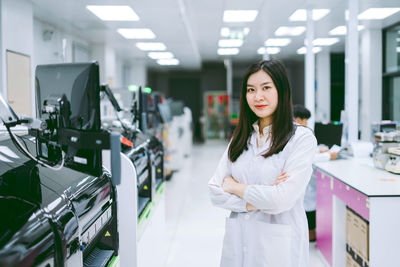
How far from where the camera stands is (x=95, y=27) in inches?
278

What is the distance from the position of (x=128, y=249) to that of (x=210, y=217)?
270 centimetres

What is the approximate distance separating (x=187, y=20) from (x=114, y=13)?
4.81 ft

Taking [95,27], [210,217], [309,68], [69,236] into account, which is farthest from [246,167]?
[95,27]

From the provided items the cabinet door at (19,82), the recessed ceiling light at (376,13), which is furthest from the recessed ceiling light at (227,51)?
the cabinet door at (19,82)

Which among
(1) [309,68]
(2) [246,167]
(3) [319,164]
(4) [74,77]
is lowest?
(3) [319,164]

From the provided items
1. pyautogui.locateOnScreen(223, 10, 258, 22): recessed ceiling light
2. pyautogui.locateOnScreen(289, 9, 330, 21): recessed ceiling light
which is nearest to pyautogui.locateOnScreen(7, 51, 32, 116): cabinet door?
pyautogui.locateOnScreen(223, 10, 258, 22): recessed ceiling light

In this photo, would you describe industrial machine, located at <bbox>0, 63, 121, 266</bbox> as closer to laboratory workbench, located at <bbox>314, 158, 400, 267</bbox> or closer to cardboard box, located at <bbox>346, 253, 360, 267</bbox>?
laboratory workbench, located at <bbox>314, 158, 400, 267</bbox>

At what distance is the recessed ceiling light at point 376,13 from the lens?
478cm

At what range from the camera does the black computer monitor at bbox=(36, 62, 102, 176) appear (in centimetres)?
129

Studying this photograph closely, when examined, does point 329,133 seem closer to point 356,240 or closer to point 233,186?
Answer: point 356,240

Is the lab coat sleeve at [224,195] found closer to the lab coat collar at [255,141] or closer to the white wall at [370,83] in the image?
the lab coat collar at [255,141]

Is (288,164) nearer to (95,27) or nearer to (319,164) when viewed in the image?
(319,164)

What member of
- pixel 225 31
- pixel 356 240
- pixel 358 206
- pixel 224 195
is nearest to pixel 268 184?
pixel 224 195

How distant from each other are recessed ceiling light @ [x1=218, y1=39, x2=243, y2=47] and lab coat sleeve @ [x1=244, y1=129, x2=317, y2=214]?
785 cm
